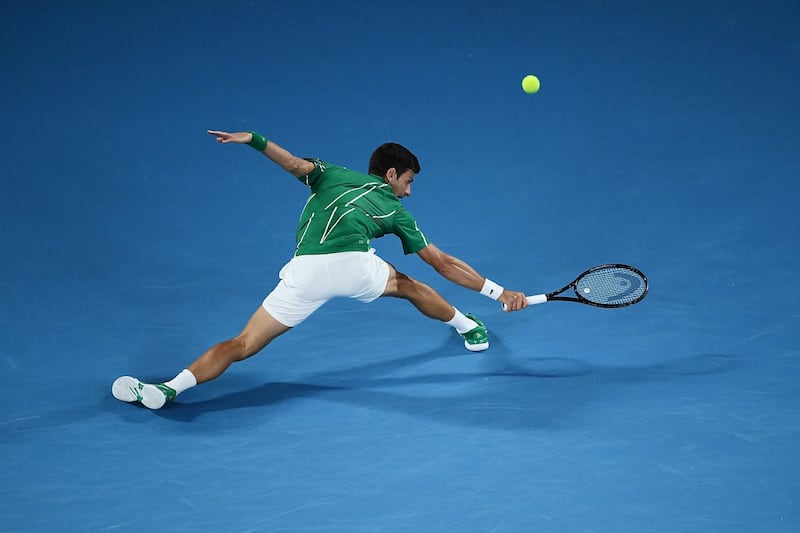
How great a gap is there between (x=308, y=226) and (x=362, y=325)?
1.23 meters

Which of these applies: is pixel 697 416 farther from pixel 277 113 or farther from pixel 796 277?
pixel 277 113

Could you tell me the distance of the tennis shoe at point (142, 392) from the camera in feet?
21.9

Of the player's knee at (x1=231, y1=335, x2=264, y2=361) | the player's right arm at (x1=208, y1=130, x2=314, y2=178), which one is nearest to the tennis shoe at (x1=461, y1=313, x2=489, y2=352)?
the player's knee at (x1=231, y1=335, x2=264, y2=361)

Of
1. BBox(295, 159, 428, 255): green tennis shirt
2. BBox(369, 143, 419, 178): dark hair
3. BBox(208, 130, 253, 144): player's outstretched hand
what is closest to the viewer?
BBox(208, 130, 253, 144): player's outstretched hand

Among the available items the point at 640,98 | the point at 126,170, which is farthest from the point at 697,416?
the point at 126,170

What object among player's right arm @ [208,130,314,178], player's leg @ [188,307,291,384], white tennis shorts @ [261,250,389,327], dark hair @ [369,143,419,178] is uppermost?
dark hair @ [369,143,419,178]

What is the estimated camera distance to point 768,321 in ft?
25.2

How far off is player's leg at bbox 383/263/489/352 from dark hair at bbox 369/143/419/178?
2.06 feet

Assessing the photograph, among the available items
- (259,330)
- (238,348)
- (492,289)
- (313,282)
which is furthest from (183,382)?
(492,289)

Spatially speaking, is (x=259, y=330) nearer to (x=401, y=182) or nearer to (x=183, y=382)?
(x=183, y=382)

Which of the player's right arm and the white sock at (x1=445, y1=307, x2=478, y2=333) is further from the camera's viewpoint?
the white sock at (x1=445, y1=307, x2=478, y2=333)

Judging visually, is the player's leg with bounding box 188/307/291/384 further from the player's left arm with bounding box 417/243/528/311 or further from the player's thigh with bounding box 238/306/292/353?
the player's left arm with bounding box 417/243/528/311

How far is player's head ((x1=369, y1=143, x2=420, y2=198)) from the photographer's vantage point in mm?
7152

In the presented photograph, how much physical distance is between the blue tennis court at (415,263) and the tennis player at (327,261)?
0.92ft
